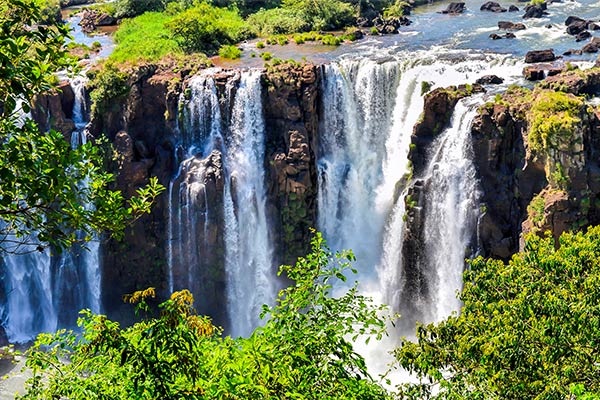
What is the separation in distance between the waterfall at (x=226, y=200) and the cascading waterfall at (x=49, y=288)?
4.54 meters

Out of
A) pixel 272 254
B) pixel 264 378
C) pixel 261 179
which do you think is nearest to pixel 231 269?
pixel 272 254

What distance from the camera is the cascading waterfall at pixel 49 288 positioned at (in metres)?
32.5

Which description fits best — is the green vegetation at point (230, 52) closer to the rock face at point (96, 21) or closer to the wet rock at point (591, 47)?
the rock face at point (96, 21)

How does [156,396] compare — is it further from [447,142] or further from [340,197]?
[340,197]

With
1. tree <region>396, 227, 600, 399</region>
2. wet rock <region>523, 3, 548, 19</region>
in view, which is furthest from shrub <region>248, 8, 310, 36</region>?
tree <region>396, 227, 600, 399</region>

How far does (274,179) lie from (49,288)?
12.7 meters

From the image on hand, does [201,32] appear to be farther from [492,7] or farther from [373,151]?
[492,7]

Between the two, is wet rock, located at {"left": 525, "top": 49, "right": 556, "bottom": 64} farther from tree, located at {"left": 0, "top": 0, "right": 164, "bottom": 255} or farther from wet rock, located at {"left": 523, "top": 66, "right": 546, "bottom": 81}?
tree, located at {"left": 0, "top": 0, "right": 164, "bottom": 255}

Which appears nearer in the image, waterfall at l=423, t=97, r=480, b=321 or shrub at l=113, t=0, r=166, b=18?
waterfall at l=423, t=97, r=480, b=321

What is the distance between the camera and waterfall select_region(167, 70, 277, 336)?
99.5 feet

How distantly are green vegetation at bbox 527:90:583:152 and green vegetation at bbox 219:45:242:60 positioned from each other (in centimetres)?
1733

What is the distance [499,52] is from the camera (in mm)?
33938

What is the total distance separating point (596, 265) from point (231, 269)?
19.3m

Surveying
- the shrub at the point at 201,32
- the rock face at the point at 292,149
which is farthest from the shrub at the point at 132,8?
the rock face at the point at 292,149
